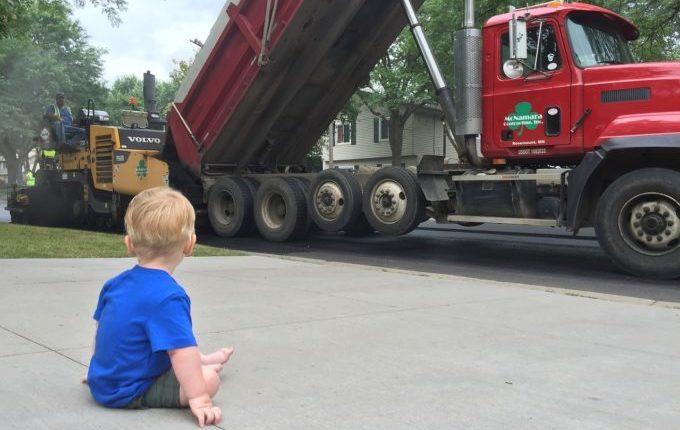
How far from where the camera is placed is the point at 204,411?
282cm

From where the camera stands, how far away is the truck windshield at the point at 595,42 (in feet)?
26.9

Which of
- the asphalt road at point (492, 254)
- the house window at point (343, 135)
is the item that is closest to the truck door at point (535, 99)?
the asphalt road at point (492, 254)

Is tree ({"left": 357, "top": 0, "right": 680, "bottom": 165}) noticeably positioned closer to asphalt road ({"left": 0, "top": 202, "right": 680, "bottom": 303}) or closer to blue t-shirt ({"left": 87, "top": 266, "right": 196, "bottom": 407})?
asphalt road ({"left": 0, "top": 202, "right": 680, "bottom": 303})

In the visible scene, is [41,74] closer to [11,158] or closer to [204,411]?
[11,158]

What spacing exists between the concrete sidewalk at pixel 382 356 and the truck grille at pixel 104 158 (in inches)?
278

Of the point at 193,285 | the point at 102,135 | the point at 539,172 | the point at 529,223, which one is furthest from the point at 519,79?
the point at 102,135

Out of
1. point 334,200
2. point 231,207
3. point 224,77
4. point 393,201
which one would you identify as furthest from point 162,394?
point 231,207

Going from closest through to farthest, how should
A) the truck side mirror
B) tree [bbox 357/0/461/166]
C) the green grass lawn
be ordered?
the truck side mirror < the green grass lawn < tree [bbox 357/0/461/166]

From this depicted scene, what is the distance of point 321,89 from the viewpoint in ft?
38.9

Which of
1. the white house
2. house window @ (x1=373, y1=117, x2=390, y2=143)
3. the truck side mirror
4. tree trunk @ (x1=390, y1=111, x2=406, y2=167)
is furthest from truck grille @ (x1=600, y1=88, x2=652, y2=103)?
house window @ (x1=373, y1=117, x2=390, y2=143)

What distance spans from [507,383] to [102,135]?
12222 millimetres

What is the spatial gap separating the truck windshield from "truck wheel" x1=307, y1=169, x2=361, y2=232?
3.89 metres

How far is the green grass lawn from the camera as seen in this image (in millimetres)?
8750

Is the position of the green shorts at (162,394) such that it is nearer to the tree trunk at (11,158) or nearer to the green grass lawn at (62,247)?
the green grass lawn at (62,247)
